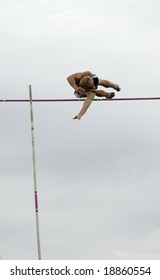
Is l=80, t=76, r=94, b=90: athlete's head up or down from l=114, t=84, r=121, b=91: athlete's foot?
down

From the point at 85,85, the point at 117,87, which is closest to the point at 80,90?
the point at 85,85

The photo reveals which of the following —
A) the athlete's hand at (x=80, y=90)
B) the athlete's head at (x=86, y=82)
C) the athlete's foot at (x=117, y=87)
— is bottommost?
the athlete's hand at (x=80, y=90)

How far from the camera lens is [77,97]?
898 inches

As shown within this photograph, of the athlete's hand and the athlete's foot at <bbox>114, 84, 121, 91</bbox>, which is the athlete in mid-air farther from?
the athlete's foot at <bbox>114, 84, 121, 91</bbox>

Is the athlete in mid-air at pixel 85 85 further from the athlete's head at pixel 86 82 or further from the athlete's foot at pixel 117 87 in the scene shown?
the athlete's foot at pixel 117 87

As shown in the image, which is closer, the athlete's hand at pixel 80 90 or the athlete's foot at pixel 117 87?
the athlete's hand at pixel 80 90

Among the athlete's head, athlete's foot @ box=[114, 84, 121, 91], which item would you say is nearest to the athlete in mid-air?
the athlete's head

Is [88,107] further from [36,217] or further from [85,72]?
[36,217]

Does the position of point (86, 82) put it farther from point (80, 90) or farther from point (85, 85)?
point (80, 90)

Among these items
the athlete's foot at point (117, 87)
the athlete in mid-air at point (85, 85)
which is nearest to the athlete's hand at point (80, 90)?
the athlete in mid-air at point (85, 85)

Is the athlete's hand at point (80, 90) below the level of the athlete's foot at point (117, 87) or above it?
below

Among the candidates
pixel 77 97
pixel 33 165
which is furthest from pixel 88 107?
pixel 33 165

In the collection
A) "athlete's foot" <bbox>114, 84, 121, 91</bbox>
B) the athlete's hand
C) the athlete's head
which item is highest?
"athlete's foot" <bbox>114, 84, 121, 91</bbox>

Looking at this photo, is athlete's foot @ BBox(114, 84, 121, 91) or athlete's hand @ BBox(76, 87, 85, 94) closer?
athlete's hand @ BBox(76, 87, 85, 94)
